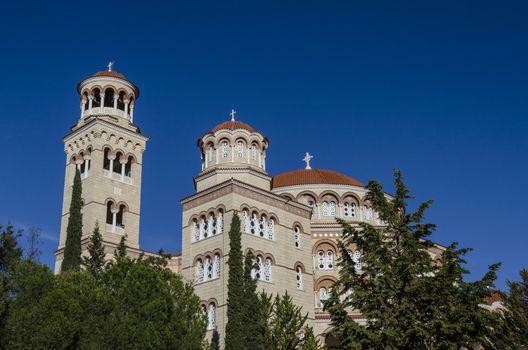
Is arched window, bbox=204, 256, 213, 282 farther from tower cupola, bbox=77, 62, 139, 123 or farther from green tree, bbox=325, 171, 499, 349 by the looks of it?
tower cupola, bbox=77, 62, 139, 123

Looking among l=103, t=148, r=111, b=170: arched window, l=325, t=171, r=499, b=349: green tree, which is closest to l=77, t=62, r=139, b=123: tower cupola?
l=103, t=148, r=111, b=170: arched window

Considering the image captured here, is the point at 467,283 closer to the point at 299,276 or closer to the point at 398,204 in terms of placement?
the point at 398,204

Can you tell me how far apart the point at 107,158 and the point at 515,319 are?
1070 inches

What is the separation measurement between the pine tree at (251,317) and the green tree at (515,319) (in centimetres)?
1025

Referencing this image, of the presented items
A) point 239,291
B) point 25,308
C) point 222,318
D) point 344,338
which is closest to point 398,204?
point 344,338

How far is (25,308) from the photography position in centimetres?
2306

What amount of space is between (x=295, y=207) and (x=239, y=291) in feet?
33.5

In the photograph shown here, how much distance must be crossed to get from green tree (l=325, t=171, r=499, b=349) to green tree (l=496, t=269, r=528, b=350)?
335cm

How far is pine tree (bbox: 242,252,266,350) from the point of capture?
2847 cm

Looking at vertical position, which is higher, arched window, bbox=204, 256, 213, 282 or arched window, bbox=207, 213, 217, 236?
arched window, bbox=207, 213, 217, 236

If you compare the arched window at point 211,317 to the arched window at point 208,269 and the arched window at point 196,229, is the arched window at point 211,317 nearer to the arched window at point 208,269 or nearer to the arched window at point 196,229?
the arched window at point 208,269

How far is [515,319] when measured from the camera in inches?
1203

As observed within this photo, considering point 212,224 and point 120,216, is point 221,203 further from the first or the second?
point 120,216

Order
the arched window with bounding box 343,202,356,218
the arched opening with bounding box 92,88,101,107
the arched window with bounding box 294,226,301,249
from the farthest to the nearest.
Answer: the arched window with bounding box 343,202,356,218, the arched opening with bounding box 92,88,101,107, the arched window with bounding box 294,226,301,249
